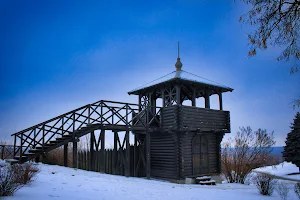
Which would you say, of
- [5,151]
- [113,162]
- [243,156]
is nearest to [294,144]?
[243,156]

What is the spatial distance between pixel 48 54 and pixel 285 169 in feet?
114

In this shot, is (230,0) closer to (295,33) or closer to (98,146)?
(295,33)

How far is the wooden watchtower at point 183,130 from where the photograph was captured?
1753 cm

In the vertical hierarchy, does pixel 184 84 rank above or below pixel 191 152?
above

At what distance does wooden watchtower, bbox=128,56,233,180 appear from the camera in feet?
57.5

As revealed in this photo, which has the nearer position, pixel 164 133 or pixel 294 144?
pixel 164 133

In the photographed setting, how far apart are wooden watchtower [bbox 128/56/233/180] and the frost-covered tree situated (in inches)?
632

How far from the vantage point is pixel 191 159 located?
18.4m

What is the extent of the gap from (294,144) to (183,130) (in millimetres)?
21166

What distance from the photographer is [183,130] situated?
55.9 feet

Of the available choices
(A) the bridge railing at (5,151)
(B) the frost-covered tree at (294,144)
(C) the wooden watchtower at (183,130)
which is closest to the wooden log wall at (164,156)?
(C) the wooden watchtower at (183,130)

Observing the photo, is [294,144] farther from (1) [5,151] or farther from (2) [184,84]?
(1) [5,151]

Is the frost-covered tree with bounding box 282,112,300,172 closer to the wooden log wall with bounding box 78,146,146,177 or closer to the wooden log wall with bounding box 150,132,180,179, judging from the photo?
the wooden log wall with bounding box 150,132,180,179

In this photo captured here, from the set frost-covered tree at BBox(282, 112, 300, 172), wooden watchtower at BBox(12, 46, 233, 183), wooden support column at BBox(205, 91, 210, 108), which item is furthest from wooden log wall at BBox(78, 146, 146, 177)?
frost-covered tree at BBox(282, 112, 300, 172)
